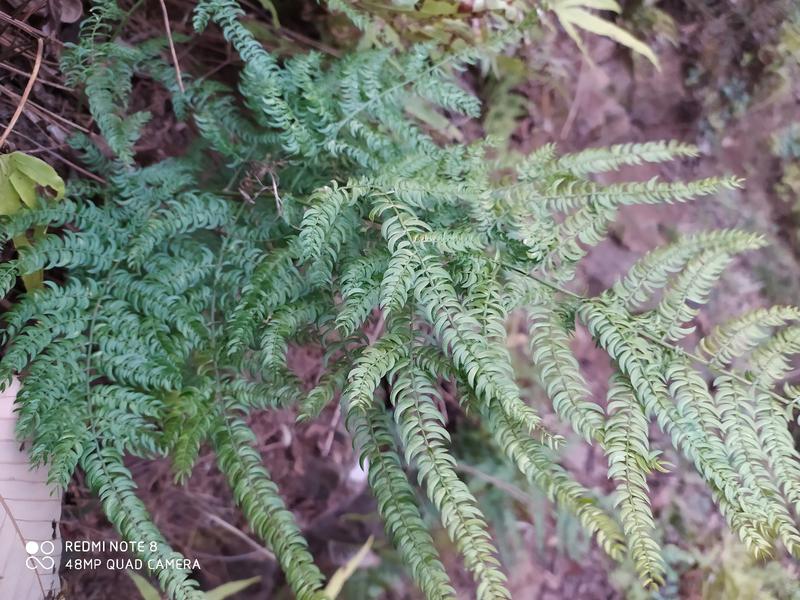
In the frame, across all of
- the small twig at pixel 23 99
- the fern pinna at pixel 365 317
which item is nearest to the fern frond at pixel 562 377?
the fern pinna at pixel 365 317

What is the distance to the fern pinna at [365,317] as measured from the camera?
1.03 metres

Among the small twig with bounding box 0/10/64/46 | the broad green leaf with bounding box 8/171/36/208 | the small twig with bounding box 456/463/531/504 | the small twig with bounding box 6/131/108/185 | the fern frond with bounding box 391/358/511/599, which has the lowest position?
the small twig with bounding box 456/463/531/504

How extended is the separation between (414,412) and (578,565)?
145 cm

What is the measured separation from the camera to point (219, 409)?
1224 mm

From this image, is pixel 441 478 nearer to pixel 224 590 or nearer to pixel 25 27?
pixel 224 590

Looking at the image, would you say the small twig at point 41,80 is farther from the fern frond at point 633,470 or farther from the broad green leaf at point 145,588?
the fern frond at point 633,470

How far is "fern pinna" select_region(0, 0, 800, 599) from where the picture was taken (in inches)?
40.7

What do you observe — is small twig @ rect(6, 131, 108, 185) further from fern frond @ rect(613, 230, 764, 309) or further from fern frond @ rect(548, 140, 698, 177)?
fern frond @ rect(613, 230, 764, 309)

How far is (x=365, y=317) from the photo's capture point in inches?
43.5

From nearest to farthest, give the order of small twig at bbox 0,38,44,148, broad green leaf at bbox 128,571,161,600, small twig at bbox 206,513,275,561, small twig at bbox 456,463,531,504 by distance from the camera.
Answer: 1. small twig at bbox 0,38,44,148
2. broad green leaf at bbox 128,571,161,600
3. small twig at bbox 206,513,275,561
4. small twig at bbox 456,463,531,504

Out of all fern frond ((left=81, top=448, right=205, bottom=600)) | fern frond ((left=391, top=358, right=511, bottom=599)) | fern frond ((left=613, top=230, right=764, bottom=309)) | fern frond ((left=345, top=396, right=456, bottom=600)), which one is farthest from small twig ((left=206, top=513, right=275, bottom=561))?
fern frond ((left=613, top=230, right=764, bottom=309))

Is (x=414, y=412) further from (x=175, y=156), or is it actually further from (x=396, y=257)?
(x=175, y=156)

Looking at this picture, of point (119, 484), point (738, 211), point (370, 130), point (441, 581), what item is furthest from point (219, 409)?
point (738, 211)

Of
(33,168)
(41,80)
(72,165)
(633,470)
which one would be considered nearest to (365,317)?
(633,470)
